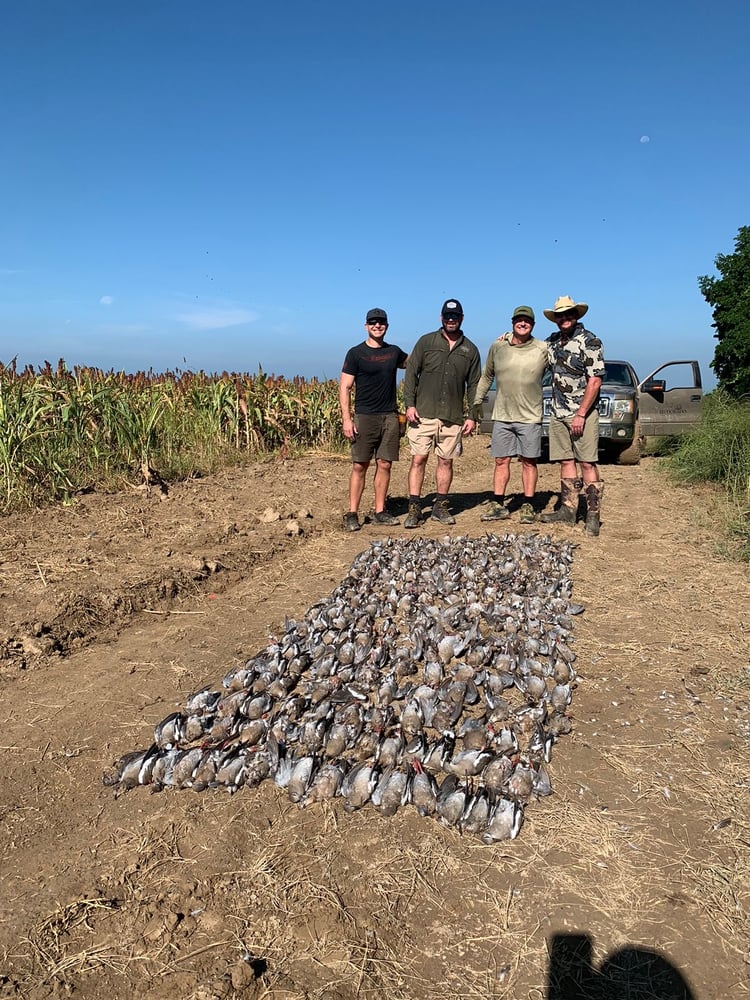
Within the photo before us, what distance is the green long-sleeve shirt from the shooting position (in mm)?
6922

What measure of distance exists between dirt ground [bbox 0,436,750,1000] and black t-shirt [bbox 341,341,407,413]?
2856 millimetres

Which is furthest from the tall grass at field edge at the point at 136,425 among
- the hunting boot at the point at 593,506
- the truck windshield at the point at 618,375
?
the hunting boot at the point at 593,506

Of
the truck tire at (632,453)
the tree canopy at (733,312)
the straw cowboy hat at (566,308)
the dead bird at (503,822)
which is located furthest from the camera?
the tree canopy at (733,312)

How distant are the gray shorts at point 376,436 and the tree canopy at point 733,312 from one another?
15368 mm

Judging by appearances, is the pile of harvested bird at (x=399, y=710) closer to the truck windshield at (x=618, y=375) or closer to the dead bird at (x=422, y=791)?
the dead bird at (x=422, y=791)

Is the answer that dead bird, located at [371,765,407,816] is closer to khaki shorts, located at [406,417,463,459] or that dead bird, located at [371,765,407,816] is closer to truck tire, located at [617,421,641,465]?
khaki shorts, located at [406,417,463,459]

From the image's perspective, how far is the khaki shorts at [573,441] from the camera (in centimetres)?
671

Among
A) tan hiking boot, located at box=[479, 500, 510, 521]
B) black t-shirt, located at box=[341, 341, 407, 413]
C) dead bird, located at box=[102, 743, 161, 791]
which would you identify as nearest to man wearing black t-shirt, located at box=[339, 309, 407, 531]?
black t-shirt, located at box=[341, 341, 407, 413]

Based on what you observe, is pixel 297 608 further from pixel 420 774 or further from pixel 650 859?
pixel 650 859

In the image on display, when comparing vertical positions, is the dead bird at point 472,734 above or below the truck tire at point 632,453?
below

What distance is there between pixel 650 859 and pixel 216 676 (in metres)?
2.63

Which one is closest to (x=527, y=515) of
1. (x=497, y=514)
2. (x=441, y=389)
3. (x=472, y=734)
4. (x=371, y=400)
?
(x=497, y=514)

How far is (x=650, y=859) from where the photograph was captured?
101 inches

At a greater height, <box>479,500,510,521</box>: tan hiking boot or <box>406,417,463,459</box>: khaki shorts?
<box>406,417,463,459</box>: khaki shorts
